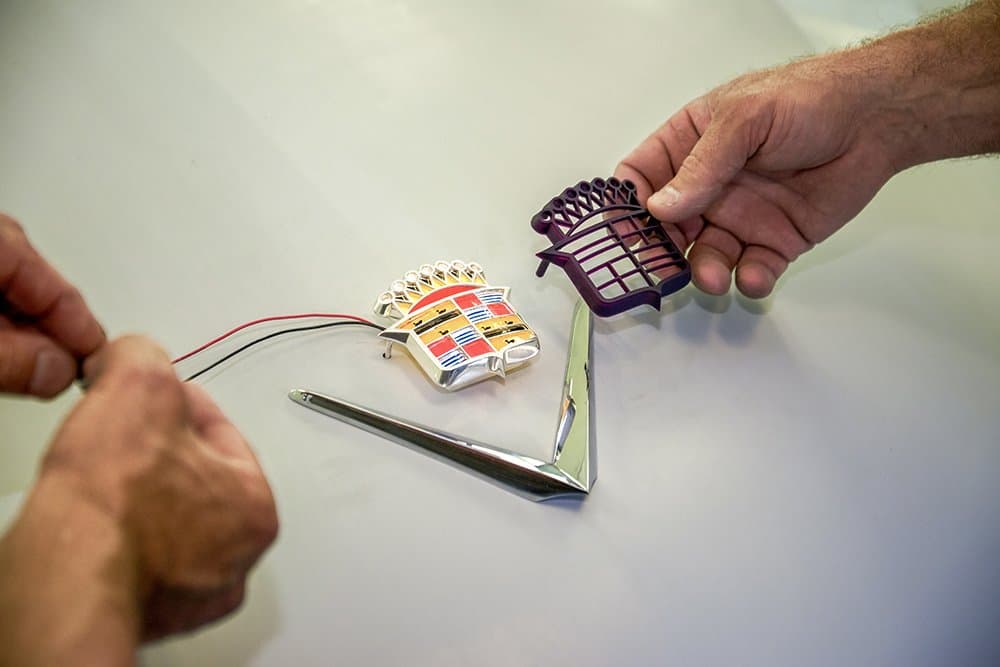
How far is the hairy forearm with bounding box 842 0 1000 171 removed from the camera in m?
0.98

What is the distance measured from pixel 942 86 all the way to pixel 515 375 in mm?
746

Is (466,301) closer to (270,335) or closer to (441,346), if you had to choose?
(441,346)

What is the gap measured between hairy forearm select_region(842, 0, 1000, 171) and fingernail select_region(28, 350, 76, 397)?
1056 millimetres

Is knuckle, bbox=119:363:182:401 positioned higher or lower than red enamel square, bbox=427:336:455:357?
higher

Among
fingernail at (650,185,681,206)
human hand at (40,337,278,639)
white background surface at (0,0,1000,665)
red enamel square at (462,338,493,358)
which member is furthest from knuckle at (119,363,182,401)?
fingernail at (650,185,681,206)

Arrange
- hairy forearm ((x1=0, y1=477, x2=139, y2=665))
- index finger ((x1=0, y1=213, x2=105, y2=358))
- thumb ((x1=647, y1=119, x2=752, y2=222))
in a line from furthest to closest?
1. thumb ((x1=647, y1=119, x2=752, y2=222))
2. index finger ((x1=0, y1=213, x2=105, y2=358))
3. hairy forearm ((x1=0, y1=477, x2=139, y2=665))

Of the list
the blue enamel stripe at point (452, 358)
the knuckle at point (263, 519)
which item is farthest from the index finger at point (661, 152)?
the knuckle at point (263, 519)

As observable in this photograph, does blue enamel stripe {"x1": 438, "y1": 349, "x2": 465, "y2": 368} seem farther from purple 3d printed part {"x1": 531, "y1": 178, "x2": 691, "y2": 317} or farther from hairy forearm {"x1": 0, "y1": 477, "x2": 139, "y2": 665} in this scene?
hairy forearm {"x1": 0, "y1": 477, "x2": 139, "y2": 665}

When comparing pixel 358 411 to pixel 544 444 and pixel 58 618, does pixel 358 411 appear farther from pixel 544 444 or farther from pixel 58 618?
pixel 58 618

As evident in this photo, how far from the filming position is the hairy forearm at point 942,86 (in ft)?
3.23

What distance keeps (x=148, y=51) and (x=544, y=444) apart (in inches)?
39.0

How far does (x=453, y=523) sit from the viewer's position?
2.45 ft

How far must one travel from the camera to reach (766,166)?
1.03 metres

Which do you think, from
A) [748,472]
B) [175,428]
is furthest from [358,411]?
[748,472]
